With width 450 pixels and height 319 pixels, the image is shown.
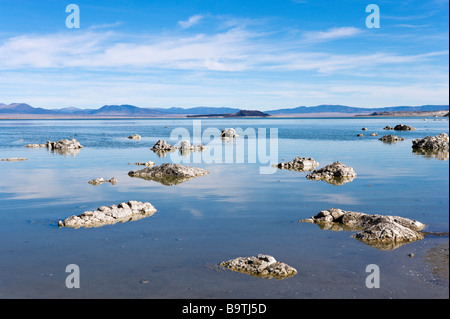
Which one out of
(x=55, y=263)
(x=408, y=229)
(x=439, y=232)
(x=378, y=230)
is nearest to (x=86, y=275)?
(x=55, y=263)

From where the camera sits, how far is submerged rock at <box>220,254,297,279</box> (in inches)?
393

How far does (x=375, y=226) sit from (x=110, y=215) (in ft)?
29.7

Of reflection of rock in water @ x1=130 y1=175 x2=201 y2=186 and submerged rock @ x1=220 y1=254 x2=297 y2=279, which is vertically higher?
reflection of rock in water @ x1=130 y1=175 x2=201 y2=186

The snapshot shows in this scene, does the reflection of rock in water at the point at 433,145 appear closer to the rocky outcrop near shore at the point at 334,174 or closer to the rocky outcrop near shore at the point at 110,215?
the rocky outcrop near shore at the point at 334,174

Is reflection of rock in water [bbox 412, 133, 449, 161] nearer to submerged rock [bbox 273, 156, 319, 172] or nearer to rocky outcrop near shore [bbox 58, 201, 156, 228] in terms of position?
submerged rock [bbox 273, 156, 319, 172]

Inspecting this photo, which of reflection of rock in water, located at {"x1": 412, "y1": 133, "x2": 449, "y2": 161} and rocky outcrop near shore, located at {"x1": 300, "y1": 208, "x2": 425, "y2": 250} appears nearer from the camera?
rocky outcrop near shore, located at {"x1": 300, "y1": 208, "x2": 425, "y2": 250}

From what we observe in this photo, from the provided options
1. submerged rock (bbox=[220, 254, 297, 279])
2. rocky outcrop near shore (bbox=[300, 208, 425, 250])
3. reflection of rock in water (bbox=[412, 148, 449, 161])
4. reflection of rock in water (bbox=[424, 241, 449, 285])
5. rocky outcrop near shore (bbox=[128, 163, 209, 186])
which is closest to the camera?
reflection of rock in water (bbox=[424, 241, 449, 285])

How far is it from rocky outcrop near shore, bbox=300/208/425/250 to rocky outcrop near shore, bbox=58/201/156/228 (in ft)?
19.9

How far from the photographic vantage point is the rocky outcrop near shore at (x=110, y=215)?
558 inches

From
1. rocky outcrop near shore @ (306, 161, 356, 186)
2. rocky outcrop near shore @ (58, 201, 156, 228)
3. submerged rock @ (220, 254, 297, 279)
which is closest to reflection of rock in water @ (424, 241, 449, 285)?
submerged rock @ (220, 254, 297, 279)

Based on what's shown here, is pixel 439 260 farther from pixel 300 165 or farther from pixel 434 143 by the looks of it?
pixel 434 143

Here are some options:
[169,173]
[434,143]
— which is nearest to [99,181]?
[169,173]

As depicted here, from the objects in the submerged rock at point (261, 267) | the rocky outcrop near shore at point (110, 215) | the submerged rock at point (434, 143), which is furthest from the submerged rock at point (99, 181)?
the submerged rock at point (434, 143)

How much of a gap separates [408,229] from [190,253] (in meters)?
6.73
